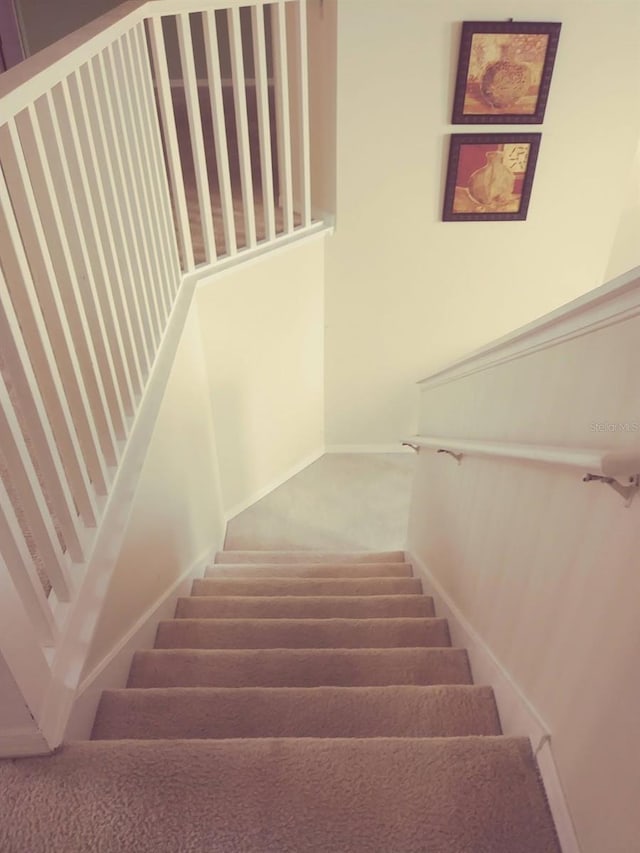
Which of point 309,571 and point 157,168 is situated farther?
point 309,571

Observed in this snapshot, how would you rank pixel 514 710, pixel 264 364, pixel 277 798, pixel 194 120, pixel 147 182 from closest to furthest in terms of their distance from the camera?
pixel 277 798 < pixel 514 710 < pixel 147 182 < pixel 194 120 < pixel 264 364

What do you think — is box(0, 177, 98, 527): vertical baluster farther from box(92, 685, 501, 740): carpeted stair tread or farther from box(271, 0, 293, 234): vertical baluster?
box(271, 0, 293, 234): vertical baluster

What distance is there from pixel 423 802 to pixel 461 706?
0.44 metres

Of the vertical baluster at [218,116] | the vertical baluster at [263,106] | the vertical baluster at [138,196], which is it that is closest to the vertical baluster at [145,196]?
the vertical baluster at [138,196]

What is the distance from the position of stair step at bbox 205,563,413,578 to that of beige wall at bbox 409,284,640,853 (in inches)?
43.2

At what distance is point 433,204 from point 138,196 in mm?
2045

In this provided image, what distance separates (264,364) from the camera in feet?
11.5

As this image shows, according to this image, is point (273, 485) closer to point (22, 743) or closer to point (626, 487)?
point (22, 743)

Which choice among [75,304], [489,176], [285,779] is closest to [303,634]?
[285,779]

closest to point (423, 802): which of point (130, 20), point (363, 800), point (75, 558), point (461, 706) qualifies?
point (363, 800)

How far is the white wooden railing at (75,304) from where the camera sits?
3.59 feet

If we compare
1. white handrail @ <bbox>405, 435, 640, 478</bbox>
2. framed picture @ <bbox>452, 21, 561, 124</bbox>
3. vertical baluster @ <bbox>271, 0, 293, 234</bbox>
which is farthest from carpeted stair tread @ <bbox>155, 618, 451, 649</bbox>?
framed picture @ <bbox>452, 21, 561, 124</bbox>

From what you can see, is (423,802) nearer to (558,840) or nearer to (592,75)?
(558,840)

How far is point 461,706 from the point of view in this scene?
148 centimetres
